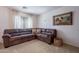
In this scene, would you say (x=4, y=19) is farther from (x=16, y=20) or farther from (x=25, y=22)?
(x=25, y=22)

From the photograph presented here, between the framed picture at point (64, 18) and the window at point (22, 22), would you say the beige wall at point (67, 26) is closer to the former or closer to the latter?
the framed picture at point (64, 18)

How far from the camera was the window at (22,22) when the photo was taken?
2066 millimetres

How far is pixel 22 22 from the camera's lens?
2102 millimetres

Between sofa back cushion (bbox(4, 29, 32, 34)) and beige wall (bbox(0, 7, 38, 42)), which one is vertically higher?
beige wall (bbox(0, 7, 38, 42))

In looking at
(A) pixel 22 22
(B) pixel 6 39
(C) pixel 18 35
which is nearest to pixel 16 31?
(C) pixel 18 35

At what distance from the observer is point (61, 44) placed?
7.41 feet

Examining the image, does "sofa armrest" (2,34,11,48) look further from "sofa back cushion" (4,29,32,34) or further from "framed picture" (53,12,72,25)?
"framed picture" (53,12,72,25)

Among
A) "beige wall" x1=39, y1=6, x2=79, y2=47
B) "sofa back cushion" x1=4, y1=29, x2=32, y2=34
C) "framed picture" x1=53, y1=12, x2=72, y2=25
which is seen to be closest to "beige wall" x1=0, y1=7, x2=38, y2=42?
"sofa back cushion" x1=4, y1=29, x2=32, y2=34

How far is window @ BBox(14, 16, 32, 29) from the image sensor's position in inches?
81.3

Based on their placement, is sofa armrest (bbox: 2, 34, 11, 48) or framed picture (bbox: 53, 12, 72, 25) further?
framed picture (bbox: 53, 12, 72, 25)

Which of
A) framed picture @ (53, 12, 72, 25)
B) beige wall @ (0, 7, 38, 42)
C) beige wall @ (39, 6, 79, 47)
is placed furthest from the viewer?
framed picture @ (53, 12, 72, 25)
